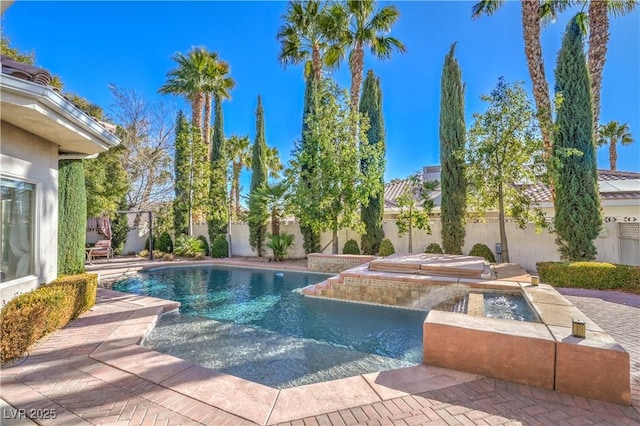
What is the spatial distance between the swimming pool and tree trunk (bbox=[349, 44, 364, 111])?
10889 millimetres

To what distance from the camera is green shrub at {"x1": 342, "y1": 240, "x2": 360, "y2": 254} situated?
15109mm

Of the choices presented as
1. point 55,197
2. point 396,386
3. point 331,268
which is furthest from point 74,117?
point 331,268

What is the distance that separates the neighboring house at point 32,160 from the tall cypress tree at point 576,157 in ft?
43.3

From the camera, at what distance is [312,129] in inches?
571

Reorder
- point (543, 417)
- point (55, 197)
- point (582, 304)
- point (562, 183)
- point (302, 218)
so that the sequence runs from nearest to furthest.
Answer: point (543, 417), point (55, 197), point (582, 304), point (562, 183), point (302, 218)

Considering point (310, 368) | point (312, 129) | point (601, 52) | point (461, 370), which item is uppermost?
point (601, 52)

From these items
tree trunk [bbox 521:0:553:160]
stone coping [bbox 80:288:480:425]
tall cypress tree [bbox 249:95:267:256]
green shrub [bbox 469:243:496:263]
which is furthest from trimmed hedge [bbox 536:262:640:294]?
tall cypress tree [bbox 249:95:267:256]

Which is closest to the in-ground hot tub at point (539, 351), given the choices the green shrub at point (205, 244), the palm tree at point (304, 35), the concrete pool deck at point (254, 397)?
the concrete pool deck at point (254, 397)

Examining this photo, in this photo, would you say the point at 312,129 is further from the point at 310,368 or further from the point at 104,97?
the point at 104,97

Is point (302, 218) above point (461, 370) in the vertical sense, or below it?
above

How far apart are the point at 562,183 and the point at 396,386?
Result: 1067cm

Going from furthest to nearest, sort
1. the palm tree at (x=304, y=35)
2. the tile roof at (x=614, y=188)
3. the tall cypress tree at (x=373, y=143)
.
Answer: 1. the palm tree at (x=304, y=35)
2. the tall cypress tree at (x=373, y=143)
3. the tile roof at (x=614, y=188)

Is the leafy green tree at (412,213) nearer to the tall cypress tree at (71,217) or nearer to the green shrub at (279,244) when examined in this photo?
the green shrub at (279,244)

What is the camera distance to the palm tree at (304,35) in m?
16.4
